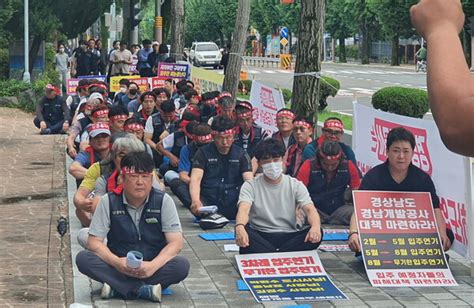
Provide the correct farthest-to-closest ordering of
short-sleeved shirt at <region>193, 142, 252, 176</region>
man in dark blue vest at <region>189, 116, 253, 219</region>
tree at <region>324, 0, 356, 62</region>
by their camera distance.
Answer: tree at <region>324, 0, 356, 62</region>, short-sleeved shirt at <region>193, 142, 252, 176</region>, man in dark blue vest at <region>189, 116, 253, 219</region>

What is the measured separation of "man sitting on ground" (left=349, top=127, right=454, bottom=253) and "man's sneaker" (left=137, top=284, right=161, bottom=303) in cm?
196

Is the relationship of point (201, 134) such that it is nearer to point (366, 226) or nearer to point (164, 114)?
point (164, 114)

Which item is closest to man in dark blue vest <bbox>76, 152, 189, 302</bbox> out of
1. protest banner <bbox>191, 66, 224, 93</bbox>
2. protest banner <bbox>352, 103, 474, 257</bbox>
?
protest banner <bbox>352, 103, 474, 257</bbox>

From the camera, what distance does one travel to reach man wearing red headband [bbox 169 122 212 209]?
11.9 metres

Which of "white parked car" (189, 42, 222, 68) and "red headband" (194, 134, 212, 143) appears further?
"white parked car" (189, 42, 222, 68)

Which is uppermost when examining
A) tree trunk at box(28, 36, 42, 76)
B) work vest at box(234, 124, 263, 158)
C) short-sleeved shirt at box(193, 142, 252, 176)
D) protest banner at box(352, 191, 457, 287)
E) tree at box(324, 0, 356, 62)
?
tree at box(324, 0, 356, 62)

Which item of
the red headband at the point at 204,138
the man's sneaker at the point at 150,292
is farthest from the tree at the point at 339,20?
the man's sneaker at the point at 150,292

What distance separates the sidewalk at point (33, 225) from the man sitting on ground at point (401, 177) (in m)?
2.64

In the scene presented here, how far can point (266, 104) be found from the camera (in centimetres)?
1583

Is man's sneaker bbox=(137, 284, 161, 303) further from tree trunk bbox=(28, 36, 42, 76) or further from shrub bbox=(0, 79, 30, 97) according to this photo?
tree trunk bbox=(28, 36, 42, 76)

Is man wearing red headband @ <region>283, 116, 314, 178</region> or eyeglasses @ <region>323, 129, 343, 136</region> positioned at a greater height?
eyeglasses @ <region>323, 129, 343, 136</region>

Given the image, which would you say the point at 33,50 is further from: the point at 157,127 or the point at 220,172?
the point at 220,172

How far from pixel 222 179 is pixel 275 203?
248 cm

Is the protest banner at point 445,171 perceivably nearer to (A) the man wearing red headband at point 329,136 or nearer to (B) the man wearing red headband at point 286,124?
(A) the man wearing red headband at point 329,136
